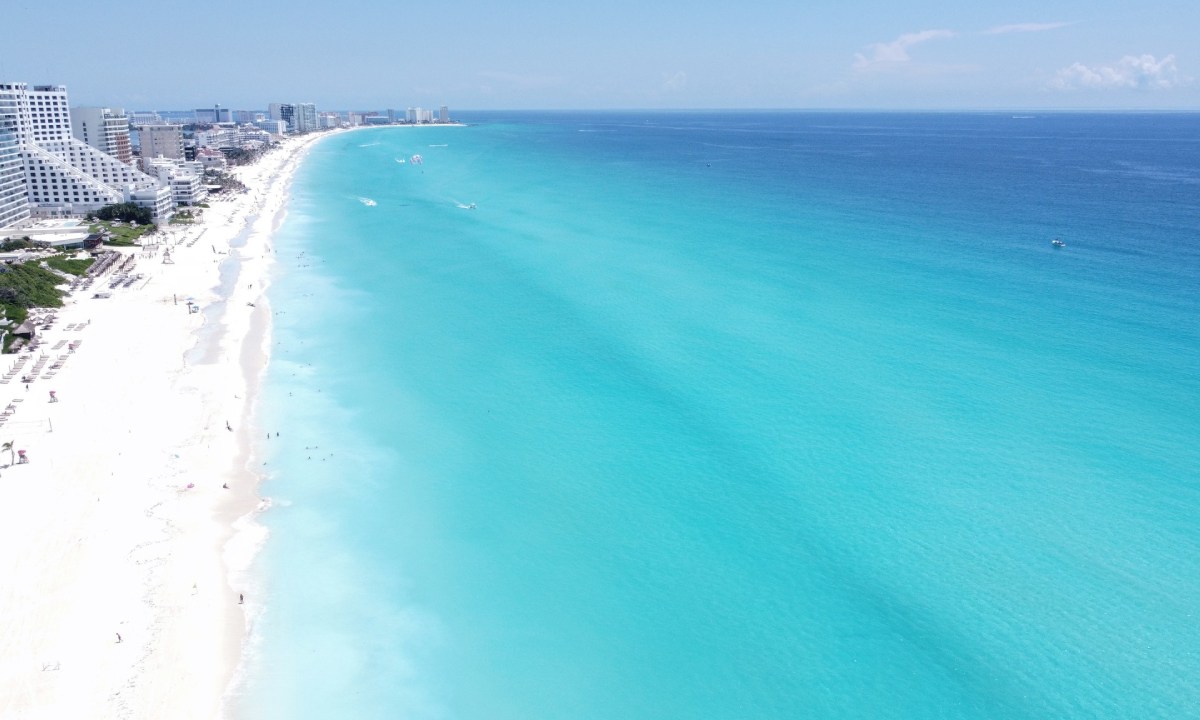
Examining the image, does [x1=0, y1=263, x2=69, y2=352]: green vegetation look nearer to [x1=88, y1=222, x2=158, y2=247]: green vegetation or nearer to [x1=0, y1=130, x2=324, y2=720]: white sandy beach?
[x1=0, y1=130, x2=324, y2=720]: white sandy beach

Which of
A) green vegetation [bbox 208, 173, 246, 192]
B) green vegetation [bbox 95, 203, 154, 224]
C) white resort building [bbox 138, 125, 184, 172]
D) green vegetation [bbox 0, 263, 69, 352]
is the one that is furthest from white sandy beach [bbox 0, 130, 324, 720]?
white resort building [bbox 138, 125, 184, 172]

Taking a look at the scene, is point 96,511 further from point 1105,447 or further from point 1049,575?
point 1105,447

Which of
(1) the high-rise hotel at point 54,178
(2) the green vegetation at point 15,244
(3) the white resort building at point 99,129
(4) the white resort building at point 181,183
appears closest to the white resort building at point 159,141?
(3) the white resort building at point 99,129

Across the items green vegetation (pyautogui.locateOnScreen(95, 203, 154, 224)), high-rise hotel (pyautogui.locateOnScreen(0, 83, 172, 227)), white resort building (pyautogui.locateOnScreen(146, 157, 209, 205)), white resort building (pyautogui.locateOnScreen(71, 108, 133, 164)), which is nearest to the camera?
high-rise hotel (pyautogui.locateOnScreen(0, 83, 172, 227))

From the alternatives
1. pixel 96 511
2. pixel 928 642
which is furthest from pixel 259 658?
pixel 928 642

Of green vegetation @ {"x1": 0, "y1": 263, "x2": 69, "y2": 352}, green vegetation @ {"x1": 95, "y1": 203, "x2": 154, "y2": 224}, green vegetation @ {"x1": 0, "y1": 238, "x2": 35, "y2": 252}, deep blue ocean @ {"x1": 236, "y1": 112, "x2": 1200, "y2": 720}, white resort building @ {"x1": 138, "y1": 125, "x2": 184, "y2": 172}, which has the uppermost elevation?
white resort building @ {"x1": 138, "y1": 125, "x2": 184, "y2": 172}
